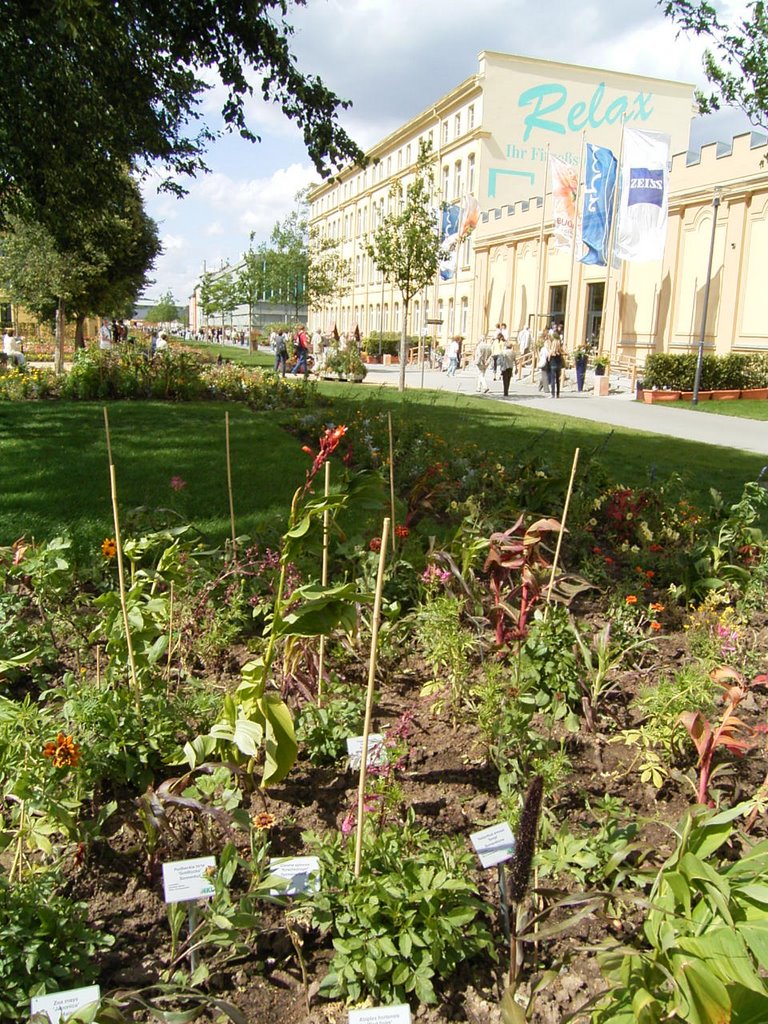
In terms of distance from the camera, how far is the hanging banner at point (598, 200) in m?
24.7

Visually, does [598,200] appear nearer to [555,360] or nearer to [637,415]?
[555,360]

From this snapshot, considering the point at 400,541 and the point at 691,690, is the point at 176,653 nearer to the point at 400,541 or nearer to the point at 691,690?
the point at 400,541

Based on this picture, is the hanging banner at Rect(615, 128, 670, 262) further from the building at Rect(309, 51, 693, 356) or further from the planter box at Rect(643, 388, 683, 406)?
the building at Rect(309, 51, 693, 356)

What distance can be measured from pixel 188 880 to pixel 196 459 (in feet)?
20.1

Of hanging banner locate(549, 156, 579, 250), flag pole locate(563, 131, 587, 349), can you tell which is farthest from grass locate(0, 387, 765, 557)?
hanging banner locate(549, 156, 579, 250)

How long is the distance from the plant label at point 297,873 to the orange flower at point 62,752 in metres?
0.60

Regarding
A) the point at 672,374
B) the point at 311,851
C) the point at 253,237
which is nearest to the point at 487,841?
the point at 311,851

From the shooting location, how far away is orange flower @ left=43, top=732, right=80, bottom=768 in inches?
81.6

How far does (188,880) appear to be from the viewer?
6.43ft

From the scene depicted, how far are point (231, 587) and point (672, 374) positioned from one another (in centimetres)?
1941

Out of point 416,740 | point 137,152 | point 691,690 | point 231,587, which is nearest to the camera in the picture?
point 691,690

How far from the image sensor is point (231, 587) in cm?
383

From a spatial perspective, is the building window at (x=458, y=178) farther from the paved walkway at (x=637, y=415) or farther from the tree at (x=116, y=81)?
the tree at (x=116, y=81)

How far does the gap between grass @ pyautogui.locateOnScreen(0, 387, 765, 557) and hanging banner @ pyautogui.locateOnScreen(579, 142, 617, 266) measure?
14.0 m
